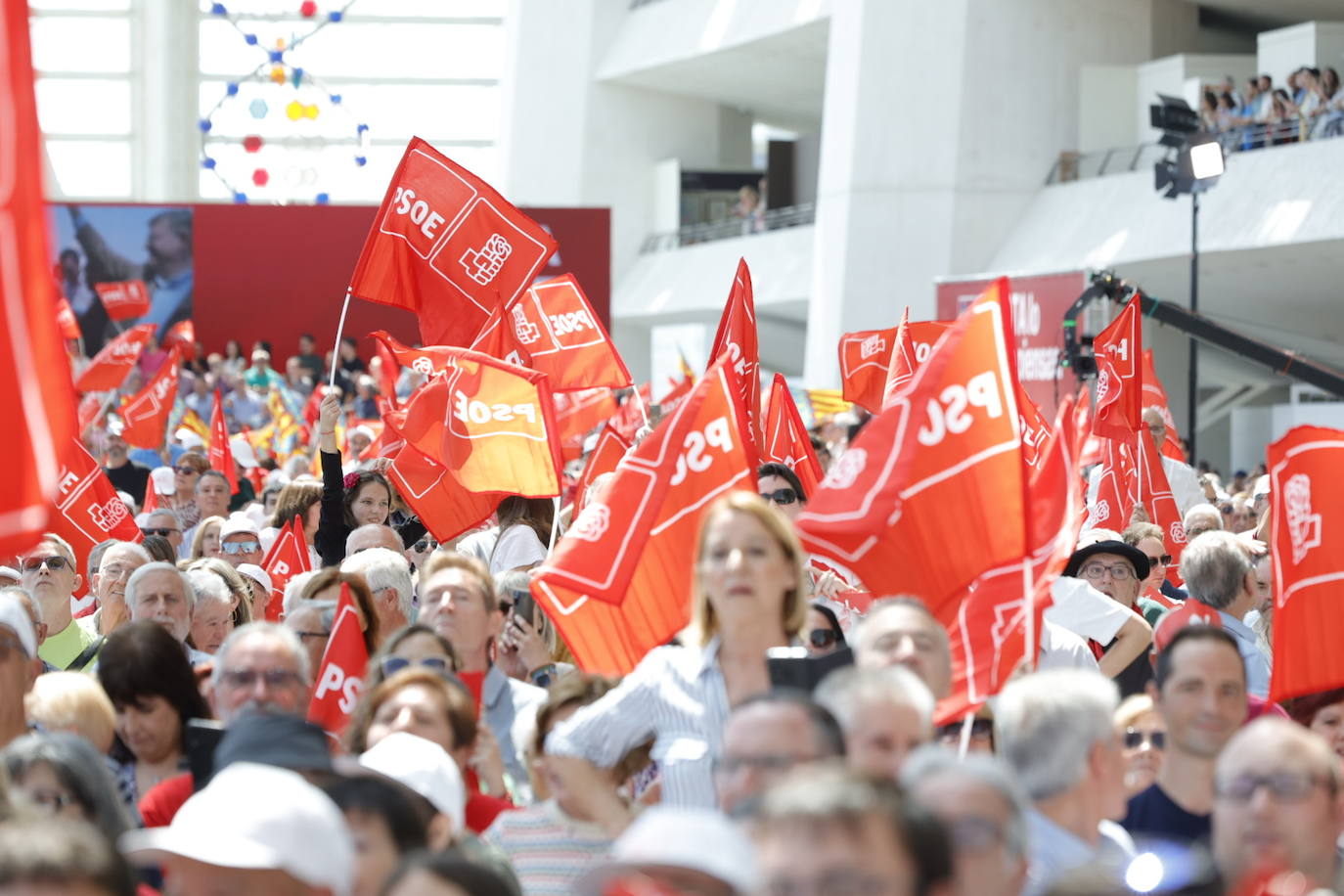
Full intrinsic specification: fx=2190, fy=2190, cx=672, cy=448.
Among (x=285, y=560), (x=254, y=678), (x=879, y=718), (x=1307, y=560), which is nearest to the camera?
(x=879, y=718)

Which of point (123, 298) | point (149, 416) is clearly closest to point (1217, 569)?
point (149, 416)

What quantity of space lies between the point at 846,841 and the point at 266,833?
1.08 m

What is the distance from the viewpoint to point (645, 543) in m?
5.68

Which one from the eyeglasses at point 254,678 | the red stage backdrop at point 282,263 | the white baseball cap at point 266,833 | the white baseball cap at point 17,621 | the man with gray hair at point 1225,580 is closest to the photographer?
the white baseball cap at point 266,833

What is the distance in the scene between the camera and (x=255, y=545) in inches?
352

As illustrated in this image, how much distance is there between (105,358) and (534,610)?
35.5 ft

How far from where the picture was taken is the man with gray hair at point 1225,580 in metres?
6.54

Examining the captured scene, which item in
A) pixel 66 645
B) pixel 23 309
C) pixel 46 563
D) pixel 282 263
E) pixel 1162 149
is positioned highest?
pixel 1162 149

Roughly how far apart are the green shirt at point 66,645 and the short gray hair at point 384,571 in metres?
1.29

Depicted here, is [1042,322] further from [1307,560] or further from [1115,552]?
[1307,560]

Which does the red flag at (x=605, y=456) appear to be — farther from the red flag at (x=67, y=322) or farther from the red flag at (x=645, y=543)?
the red flag at (x=67, y=322)

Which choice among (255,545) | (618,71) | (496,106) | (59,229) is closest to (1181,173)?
(255,545)

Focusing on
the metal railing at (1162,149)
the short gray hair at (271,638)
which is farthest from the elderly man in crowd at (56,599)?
the metal railing at (1162,149)

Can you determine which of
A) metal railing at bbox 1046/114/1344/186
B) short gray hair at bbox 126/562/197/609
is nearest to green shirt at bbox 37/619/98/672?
short gray hair at bbox 126/562/197/609
